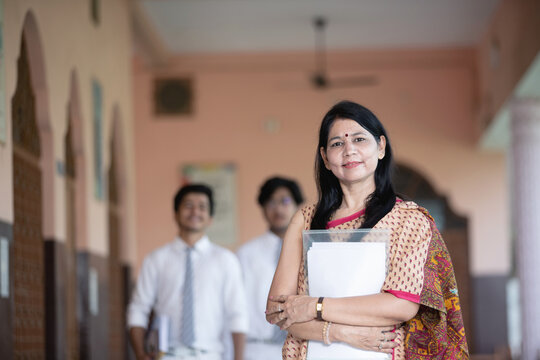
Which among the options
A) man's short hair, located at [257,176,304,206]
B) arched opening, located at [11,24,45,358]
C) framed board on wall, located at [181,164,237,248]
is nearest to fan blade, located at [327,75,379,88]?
framed board on wall, located at [181,164,237,248]

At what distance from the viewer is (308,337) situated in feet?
7.71

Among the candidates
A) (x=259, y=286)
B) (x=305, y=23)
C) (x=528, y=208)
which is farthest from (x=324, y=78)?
(x=259, y=286)

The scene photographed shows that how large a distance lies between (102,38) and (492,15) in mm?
5668

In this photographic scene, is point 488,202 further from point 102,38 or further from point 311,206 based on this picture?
point 311,206

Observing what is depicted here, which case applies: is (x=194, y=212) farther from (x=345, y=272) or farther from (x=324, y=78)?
(x=324, y=78)

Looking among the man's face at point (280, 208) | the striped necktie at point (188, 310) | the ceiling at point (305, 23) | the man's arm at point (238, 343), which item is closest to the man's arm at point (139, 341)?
the striped necktie at point (188, 310)

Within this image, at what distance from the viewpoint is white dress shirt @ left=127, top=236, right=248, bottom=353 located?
15.1ft

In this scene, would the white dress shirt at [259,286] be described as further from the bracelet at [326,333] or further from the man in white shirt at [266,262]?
the bracelet at [326,333]

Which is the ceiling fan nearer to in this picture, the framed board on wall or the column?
the framed board on wall

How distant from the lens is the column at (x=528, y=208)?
31.3ft

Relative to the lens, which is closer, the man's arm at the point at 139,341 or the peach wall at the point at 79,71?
the man's arm at the point at 139,341

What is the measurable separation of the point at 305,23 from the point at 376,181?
31.3ft

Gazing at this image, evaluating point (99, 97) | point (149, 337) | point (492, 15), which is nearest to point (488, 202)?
point (492, 15)

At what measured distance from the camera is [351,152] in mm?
2436
